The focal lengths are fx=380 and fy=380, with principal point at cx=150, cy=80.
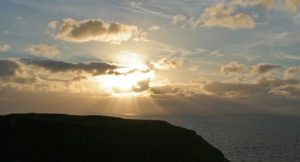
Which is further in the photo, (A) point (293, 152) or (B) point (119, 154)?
(A) point (293, 152)

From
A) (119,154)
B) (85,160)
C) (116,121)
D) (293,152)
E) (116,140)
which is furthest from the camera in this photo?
(293,152)

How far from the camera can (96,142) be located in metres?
59.3

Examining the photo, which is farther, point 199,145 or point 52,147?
point 199,145

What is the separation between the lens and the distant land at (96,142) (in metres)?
54.6

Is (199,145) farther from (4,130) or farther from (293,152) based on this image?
(293,152)

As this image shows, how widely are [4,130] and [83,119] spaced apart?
1534 centimetres

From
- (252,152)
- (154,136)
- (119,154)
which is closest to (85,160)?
(119,154)

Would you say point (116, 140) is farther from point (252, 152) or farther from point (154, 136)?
point (252, 152)

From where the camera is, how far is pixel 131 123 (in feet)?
226

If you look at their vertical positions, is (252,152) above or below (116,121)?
below

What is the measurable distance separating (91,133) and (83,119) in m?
10.1

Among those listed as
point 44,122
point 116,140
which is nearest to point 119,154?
point 116,140

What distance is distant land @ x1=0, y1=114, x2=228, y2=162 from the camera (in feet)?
179

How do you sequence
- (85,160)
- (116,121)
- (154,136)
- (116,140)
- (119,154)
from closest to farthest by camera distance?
(85,160) → (119,154) → (116,140) → (154,136) → (116,121)
